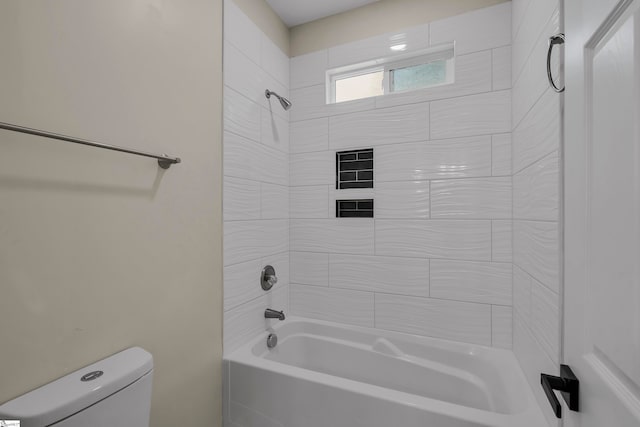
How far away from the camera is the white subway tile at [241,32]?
1.67 metres

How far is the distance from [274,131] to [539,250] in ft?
5.40

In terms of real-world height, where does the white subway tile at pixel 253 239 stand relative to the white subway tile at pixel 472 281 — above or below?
above

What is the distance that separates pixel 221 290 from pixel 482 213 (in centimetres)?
153

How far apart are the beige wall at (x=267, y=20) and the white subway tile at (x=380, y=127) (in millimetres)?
689

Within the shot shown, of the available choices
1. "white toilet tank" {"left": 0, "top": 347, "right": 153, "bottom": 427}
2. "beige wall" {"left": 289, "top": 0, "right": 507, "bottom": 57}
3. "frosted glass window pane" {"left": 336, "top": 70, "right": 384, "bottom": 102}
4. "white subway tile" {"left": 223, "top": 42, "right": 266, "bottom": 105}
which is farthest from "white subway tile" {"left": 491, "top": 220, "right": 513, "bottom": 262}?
"white toilet tank" {"left": 0, "top": 347, "right": 153, "bottom": 427}

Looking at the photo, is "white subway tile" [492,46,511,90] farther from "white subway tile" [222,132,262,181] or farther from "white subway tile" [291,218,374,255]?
"white subway tile" [222,132,262,181]

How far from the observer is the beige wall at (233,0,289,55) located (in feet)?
6.11

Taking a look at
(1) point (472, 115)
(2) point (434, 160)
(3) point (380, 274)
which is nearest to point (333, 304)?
(3) point (380, 274)

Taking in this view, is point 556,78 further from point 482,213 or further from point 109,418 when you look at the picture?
point 109,418

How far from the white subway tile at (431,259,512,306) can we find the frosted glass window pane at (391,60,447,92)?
1153 mm

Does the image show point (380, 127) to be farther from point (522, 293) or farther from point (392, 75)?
point (522, 293)

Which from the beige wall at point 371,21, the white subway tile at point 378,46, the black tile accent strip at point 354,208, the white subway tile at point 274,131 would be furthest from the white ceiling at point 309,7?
the black tile accent strip at point 354,208

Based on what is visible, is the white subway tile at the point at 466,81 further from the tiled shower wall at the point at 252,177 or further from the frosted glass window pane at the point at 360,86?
the tiled shower wall at the point at 252,177

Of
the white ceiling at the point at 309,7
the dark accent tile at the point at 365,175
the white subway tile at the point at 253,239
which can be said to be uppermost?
the white ceiling at the point at 309,7
